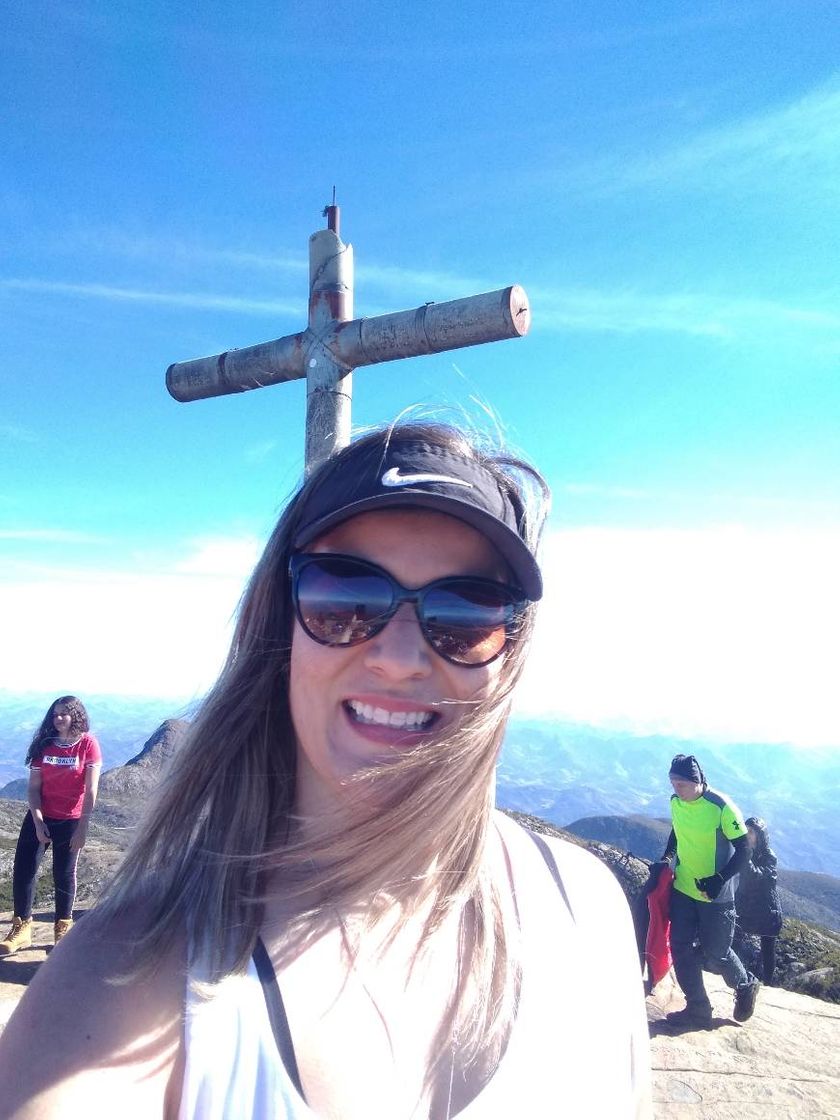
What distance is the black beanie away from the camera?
633 centimetres

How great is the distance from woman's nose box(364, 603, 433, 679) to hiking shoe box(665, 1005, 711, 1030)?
20.5 feet

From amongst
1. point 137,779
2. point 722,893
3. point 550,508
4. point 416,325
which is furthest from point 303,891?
point 137,779

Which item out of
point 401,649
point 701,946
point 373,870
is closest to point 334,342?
point 401,649

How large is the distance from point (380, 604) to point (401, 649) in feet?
0.35

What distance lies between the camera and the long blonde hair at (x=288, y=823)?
48.4 inches

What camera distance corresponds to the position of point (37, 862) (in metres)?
5.66

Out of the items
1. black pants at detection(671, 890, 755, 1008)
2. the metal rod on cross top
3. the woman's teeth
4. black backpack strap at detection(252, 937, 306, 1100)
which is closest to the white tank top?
black backpack strap at detection(252, 937, 306, 1100)

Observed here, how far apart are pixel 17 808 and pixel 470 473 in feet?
83.4

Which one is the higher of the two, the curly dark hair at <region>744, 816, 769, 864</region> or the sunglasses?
the sunglasses

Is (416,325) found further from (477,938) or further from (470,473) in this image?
(477,938)

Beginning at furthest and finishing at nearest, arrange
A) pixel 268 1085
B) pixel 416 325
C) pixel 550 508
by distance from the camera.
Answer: pixel 416 325, pixel 550 508, pixel 268 1085

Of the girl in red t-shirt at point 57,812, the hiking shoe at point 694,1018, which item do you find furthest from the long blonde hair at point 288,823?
the hiking shoe at point 694,1018

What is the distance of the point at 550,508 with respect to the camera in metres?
1.80

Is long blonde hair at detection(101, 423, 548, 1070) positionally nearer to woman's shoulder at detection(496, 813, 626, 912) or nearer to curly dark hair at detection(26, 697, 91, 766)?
woman's shoulder at detection(496, 813, 626, 912)
